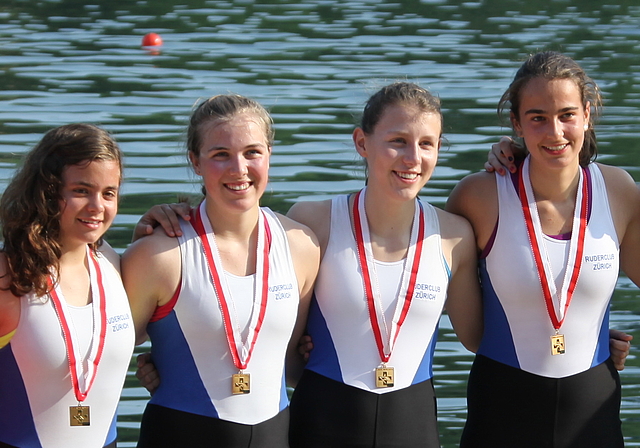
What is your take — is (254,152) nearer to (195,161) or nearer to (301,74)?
(195,161)

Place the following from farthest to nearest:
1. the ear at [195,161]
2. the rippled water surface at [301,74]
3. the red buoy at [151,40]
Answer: the red buoy at [151,40] < the rippled water surface at [301,74] < the ear at [195,161]

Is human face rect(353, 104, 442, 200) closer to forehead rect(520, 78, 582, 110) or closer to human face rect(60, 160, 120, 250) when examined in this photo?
forehead rect(520, 78, 582, 110)

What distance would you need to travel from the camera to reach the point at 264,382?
3.73 meters

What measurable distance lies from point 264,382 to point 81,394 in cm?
66

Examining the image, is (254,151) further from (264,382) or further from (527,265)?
(527,265)

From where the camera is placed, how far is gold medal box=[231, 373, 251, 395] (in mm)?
3672

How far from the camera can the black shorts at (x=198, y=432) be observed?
3680 millimetres

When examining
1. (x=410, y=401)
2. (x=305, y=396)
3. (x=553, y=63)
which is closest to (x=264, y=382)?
(x=305, y=396)

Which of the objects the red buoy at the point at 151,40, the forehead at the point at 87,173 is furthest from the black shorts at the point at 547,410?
the red buoy at the point at 151,40

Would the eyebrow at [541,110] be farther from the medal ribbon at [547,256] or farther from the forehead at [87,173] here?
the forehead at [87,173]

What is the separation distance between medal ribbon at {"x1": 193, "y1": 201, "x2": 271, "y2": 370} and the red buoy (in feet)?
36.3

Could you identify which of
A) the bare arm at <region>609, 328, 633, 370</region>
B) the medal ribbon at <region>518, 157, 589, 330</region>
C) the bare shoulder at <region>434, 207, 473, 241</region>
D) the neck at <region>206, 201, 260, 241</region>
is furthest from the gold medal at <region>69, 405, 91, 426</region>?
the bare arm at <region>609, 328, 633, 370</region>

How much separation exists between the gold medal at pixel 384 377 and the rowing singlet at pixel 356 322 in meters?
0.02

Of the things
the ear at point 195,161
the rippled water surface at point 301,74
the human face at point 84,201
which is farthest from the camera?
the rippled water surface at point 301,74
